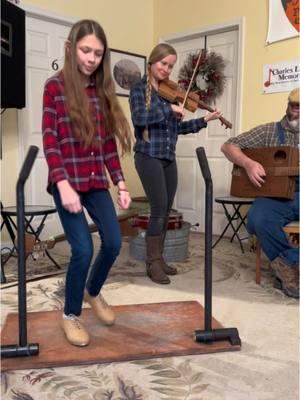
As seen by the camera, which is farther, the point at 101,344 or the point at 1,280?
the point at 1,280

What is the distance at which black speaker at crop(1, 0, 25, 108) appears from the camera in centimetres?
271

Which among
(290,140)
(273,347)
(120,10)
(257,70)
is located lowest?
(273,347)

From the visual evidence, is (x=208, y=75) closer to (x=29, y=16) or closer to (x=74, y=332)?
(x=29, y=16)

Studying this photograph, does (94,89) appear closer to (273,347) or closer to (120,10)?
(273,347)

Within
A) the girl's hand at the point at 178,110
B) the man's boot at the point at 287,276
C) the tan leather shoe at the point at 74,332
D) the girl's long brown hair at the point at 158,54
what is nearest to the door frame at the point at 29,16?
the girl's long brown hair at the point at 158,54

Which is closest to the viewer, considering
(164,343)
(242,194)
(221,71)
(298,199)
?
(164,343)

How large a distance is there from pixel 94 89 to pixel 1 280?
1.41m

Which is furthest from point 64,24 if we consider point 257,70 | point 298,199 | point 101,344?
point 101,344

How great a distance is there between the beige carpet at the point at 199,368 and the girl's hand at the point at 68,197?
Answer: 57 cm

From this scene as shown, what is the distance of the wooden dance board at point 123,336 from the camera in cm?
156

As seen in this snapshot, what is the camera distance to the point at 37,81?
11.7 ft

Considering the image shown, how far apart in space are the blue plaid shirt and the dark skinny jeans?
4 centimetres

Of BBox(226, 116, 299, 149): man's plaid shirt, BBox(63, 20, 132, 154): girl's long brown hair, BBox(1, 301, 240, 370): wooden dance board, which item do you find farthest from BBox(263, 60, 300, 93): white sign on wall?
BBox(63, 20, 132, 154): girl's long brown hair

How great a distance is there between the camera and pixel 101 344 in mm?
1676
